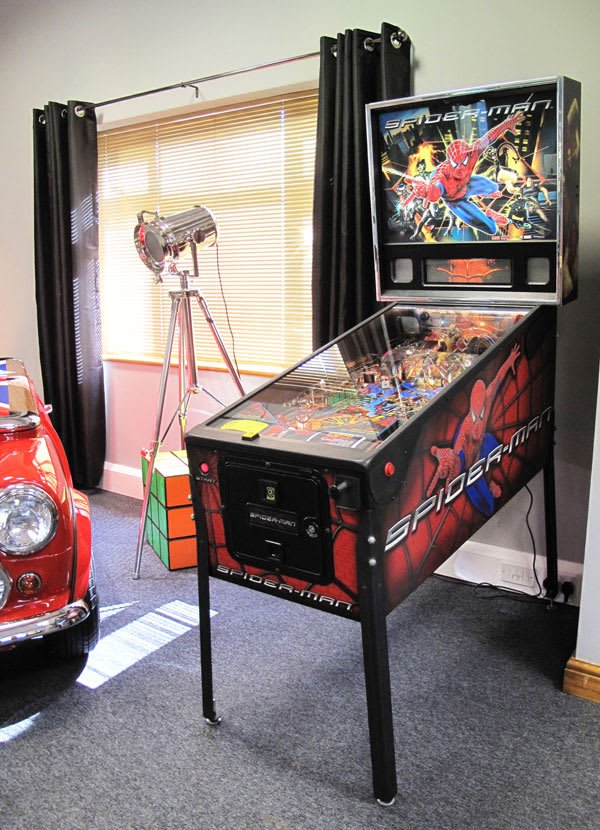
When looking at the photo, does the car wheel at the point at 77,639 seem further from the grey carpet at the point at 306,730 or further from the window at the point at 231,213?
the window at the point at 231,213

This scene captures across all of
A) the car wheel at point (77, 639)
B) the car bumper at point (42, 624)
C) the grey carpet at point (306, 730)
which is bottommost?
the grey carpet at point (306, 730)

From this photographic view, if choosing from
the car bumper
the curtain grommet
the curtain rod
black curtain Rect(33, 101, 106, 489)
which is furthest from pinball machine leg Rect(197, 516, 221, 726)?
black curtain Rect(33, 101, 106, 489)

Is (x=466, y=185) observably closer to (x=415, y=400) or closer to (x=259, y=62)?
(x=415, y=400)

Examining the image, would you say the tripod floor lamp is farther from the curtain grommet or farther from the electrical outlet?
the electrical outlet

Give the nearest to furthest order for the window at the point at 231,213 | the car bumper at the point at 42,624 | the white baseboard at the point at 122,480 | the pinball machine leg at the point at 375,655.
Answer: the pinball machine leg at the point at 375,655
the car bumper at the point at 42,624
the window at the point at 231,213
the white baseboard at the point at 122,480

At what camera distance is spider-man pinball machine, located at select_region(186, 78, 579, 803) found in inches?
67.7

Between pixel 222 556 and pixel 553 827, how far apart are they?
986 millimetres

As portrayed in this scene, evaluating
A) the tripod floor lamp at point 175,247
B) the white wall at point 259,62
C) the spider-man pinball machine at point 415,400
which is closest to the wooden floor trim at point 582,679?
the white wall at point 259,62

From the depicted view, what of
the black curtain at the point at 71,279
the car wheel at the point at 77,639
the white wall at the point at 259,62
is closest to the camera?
the car wheel at the point at 77,639

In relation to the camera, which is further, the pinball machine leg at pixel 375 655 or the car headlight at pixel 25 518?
the car headlight at pixel 25 518

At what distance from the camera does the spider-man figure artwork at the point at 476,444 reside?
1.89m

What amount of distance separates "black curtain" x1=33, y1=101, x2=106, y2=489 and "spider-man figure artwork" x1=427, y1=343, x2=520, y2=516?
2652 millimetres

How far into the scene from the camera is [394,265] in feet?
8.31

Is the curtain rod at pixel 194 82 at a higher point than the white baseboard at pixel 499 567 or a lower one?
higher
